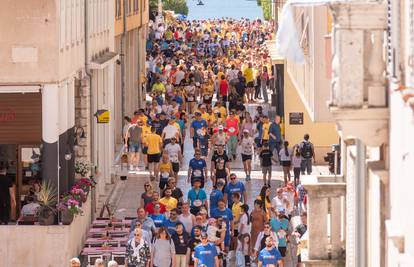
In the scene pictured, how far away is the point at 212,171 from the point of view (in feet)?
117

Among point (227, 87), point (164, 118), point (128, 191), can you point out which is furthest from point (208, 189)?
Answer: point (227, 87)

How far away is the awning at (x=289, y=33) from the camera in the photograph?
37.4 ft

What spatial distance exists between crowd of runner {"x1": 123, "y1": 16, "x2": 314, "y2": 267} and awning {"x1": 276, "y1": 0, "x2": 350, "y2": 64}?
35.1ft

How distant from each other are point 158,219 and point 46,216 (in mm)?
1925

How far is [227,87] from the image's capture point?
55.3 meters

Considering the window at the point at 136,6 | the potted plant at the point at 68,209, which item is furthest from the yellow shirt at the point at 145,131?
the window at the point at 136,6

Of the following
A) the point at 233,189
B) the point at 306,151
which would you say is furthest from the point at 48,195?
the point at 306,151

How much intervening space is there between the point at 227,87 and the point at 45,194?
93.3ft

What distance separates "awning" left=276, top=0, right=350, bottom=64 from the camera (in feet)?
37.4

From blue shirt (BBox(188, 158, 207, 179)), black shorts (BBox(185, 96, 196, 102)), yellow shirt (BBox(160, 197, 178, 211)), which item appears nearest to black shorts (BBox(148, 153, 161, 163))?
blue shirt (BBox(188, 158, 207, 179))

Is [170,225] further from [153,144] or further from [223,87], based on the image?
[223,87]

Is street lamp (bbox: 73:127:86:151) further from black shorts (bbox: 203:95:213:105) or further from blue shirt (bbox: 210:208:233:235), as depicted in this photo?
black shorts (bbox: 203:95:213:105)

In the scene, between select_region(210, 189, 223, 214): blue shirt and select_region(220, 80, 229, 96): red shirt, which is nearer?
select_region(210, 189, 223, 214): blue shirt

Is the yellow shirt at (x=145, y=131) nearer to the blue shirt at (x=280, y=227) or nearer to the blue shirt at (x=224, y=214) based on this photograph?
the blue shirt at (x=224, y=214)
